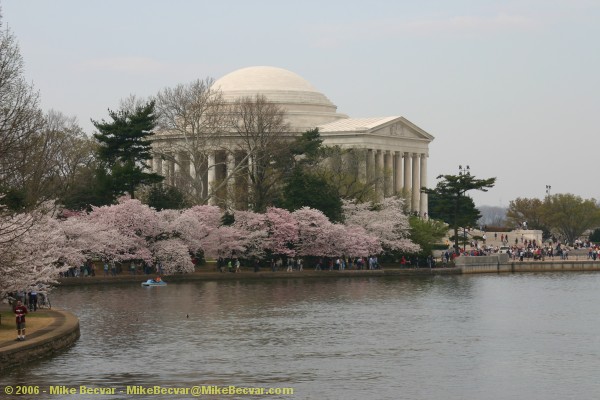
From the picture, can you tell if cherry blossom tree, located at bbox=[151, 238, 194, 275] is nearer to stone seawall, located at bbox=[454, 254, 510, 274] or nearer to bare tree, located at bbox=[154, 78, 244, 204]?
bare tree, located at bbox=[154, 78, 244, 204]

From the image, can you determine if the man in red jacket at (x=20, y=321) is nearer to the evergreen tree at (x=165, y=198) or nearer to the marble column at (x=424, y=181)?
the evergreen tree at (x=165, y=198)

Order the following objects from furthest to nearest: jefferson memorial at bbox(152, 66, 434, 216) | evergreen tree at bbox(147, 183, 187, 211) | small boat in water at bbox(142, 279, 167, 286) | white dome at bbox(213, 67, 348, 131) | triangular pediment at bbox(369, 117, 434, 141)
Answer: white dome at bbox(213, 67, 348, 131), triangular pediment at bbox(369, 117, 434, 141), jefferson memorial at bbox(152, 66, 434, 216), evergreen tree at bbox(147, 183, 187, 211), small boat in water at bbox(142, 279, 167, 286)

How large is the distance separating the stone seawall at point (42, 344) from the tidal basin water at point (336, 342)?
430 mm

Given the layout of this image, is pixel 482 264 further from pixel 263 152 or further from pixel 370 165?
pixel 370 165

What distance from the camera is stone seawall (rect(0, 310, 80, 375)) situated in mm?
43969

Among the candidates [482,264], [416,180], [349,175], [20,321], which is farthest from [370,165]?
[20,321]

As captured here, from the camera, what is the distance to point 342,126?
166m

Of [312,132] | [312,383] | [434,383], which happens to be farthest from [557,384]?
[312,132]

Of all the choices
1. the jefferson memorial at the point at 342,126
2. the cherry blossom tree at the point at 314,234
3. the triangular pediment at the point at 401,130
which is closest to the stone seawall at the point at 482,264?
the cherry blossom tree at the point at 314,234

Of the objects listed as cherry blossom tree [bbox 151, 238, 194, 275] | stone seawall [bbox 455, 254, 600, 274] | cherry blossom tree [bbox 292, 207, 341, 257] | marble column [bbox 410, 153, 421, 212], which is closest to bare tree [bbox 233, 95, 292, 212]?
cherry blossom tree [bbox 292, 207, 341, 257]

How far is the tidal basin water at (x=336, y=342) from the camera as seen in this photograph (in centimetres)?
4325

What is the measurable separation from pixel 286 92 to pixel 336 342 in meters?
122

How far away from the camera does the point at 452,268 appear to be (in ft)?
366

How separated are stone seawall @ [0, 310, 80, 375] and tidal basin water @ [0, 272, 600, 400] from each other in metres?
0.43
